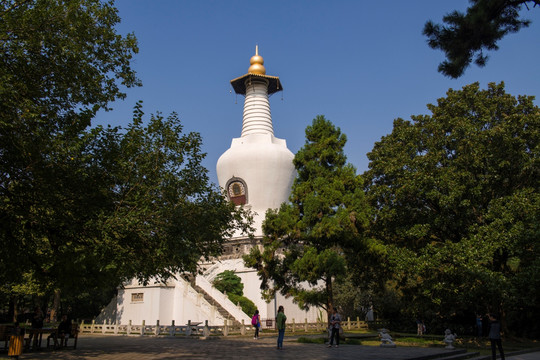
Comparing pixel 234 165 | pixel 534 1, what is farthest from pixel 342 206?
pixel 234 165

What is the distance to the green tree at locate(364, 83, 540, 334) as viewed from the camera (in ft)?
50.0

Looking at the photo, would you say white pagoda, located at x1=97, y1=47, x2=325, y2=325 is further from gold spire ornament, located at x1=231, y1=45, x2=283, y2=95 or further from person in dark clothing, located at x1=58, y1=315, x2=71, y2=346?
person in dark clothing, located at x1=58, y1=315, x2=71, y2=346

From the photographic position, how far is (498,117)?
1880 cm

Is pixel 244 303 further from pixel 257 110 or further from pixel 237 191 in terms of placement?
pixel 257 110

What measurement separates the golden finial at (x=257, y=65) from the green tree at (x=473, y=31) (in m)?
32.7

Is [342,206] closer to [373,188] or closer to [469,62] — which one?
[373,188]

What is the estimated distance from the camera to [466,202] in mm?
15992

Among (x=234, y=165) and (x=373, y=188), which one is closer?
(x=373, y=188)

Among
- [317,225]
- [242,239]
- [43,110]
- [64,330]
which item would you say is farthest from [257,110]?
[43,110]

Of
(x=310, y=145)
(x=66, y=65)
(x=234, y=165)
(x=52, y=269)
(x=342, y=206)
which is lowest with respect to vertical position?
(x=52, y=269)

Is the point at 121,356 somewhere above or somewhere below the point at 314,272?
below

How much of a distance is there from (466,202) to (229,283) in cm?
1732

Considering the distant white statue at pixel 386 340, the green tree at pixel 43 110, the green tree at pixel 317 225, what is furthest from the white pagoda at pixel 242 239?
the green tree at pixel 43 110

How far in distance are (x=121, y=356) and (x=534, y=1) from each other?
11.9m
